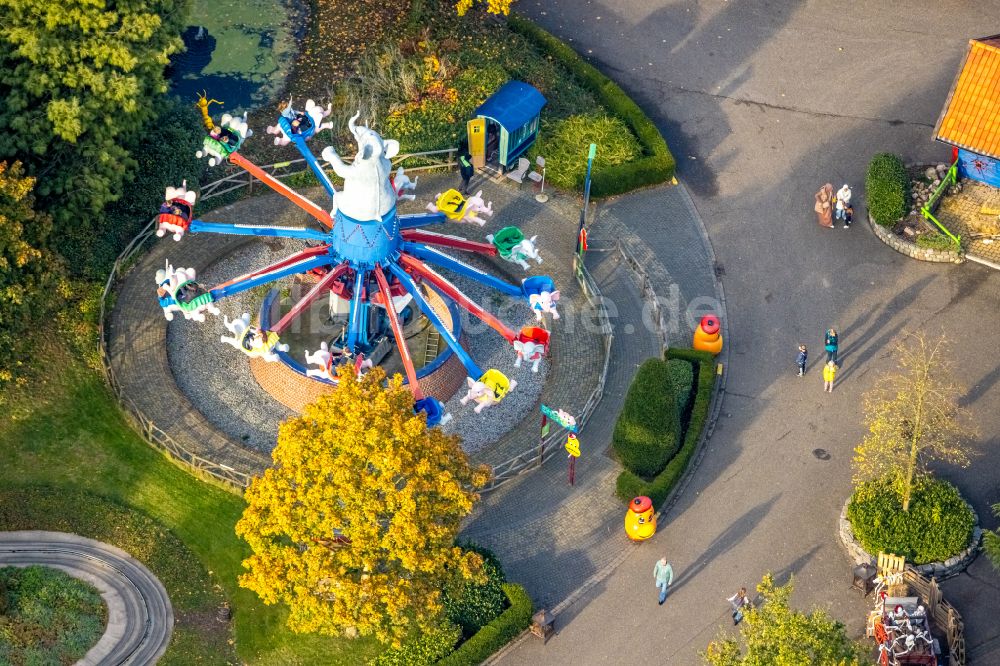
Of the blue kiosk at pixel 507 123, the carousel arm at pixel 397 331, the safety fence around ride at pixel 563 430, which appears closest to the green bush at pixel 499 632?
the safety fence around ride at pixel 563 430

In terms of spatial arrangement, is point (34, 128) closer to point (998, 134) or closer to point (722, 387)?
point (722, 387)

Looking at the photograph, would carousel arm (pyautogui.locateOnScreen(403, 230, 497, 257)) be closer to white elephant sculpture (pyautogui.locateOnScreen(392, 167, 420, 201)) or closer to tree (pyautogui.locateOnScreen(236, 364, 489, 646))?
white elephant sculpture (pyautogui.locateOnScreen(392, 167, 420, 201))

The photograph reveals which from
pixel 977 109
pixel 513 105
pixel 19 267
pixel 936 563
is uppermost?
pixel 19 267

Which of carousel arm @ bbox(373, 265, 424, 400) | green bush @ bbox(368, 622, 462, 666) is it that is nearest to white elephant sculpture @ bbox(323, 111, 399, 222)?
carousel arm @ bbox(373, 265, 424, 400)

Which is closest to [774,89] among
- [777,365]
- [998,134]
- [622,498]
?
[998,134]

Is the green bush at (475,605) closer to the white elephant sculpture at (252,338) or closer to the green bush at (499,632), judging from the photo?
the green bush at (499,632)

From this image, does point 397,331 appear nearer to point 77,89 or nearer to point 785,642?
point 77,89

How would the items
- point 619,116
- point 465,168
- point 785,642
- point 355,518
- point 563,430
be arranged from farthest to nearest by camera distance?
point 619,116 → point 465,168 → point 563,430 → point 355,518 → point 785,642

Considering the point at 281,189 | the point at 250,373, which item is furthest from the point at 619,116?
the point at 250,373
